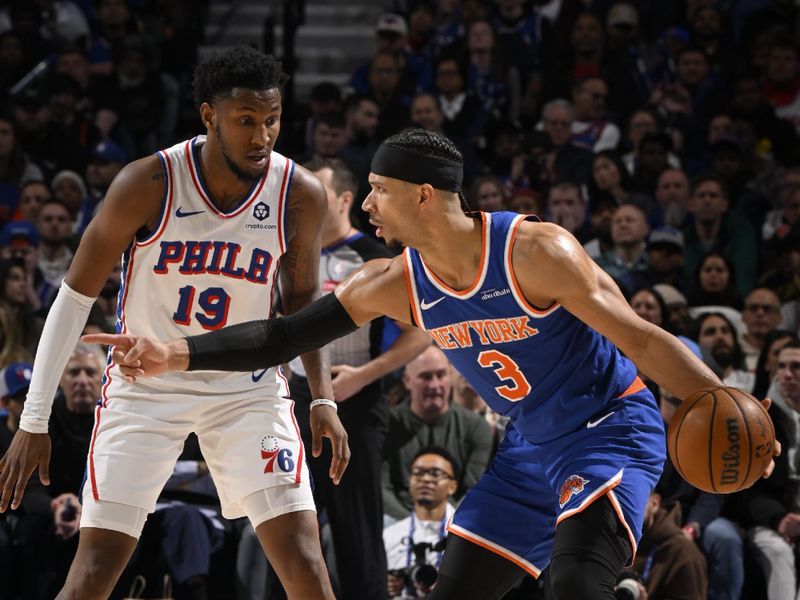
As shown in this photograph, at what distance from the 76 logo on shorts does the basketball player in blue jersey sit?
271mm

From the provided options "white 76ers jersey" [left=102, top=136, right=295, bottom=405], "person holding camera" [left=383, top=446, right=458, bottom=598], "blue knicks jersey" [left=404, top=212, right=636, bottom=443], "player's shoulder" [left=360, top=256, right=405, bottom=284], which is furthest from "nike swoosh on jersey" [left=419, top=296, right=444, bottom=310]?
"person holding camera" [left=383, top=446, right=458, bottom=598]

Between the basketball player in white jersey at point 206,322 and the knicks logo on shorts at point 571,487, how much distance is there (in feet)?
2.59

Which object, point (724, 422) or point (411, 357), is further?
point (411, 357)

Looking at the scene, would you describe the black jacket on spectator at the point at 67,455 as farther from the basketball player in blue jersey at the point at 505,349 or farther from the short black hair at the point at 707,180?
the short black hair at the point at 707,180

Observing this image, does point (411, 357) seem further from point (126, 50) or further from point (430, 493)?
point (126, 50)

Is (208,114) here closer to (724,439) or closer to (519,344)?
(519,344)

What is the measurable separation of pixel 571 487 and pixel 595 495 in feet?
0.28

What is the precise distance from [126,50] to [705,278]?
5418 millimetres

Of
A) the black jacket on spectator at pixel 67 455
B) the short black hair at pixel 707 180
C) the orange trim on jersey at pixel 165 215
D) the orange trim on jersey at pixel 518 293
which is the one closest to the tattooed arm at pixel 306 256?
the orange trim on jersey at pixel 165 215

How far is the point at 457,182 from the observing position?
12.5 ft

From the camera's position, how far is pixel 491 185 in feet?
28.2

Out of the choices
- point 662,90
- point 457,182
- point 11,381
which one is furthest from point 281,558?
point 662,90

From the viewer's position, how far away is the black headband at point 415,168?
3.75m

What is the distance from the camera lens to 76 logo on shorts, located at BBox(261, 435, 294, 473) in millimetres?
3906
